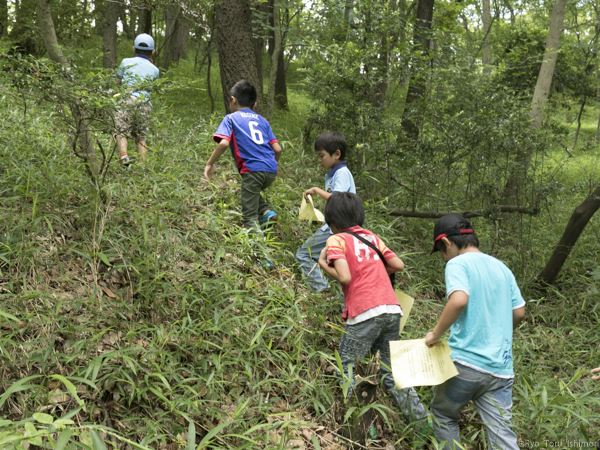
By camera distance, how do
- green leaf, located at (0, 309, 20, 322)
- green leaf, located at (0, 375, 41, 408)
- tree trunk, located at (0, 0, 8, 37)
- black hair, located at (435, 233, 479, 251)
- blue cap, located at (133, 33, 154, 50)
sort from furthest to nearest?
tree trunk, located at (0, 0, 8, 37)
blue cap, located at (133, 33, 154, 50)
black hair, located at (435, 233, 479, 251)
green leaf, located at (0, 309, 20, 322)
green leaf, located at (0, 375, 41, 408)

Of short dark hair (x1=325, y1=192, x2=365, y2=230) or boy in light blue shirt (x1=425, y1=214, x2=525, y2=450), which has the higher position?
short dark hair (x1=325, y1=192, x2=365, y2=230)

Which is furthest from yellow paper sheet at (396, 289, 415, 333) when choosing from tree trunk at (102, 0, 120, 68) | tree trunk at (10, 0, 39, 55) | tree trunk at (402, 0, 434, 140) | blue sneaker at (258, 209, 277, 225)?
tree trunk at (10, 0, 39, 55)

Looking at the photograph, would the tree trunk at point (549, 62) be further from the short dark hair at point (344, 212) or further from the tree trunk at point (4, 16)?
the tree trunk at point (4, 16)

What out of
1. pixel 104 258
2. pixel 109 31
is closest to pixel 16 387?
pixel 104 258

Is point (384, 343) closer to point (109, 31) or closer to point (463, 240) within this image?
point (463, 240)

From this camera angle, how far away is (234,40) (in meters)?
6.70

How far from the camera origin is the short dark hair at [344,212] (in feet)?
11.6

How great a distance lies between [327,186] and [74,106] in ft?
7.02

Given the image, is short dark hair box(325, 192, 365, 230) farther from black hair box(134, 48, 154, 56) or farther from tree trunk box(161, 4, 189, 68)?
tree trunk box(161, 4, 189, 68)

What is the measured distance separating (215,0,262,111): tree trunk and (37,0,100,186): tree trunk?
2948 millimetres

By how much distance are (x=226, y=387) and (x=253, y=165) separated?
2.17 meters

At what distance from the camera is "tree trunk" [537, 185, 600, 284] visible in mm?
5794

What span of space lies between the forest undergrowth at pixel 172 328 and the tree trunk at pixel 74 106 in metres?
0.22

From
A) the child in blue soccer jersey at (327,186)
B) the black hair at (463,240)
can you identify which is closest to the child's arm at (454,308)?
the black hair at (463,240)
